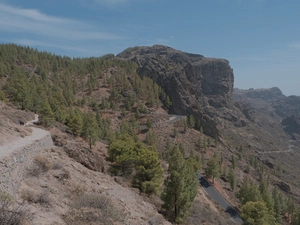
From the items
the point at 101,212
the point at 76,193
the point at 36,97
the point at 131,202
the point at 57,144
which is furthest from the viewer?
the point at 36,97

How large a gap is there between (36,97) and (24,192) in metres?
58.1

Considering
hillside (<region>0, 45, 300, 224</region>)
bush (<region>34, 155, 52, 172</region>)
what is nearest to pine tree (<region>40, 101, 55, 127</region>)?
hillside (<region>0, 45, 300, 224</region>)

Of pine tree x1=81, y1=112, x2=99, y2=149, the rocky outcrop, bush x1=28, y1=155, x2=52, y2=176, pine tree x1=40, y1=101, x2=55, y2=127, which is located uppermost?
the rocky outcrop

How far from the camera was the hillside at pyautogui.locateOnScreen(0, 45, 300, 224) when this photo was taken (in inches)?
793

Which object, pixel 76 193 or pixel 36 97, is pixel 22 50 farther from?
pixel 76 193

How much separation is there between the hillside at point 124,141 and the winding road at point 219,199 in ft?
9.61

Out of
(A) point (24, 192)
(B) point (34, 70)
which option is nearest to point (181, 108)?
(B) point (34, 70)

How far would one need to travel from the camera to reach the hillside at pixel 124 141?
66.1ft

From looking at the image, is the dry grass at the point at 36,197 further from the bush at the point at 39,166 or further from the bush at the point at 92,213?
the bush at the point at 39,166

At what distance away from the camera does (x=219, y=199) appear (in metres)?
60.0

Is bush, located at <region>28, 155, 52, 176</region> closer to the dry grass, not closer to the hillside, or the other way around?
the hillside

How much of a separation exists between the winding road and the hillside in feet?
9.61

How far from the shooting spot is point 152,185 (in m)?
31.8

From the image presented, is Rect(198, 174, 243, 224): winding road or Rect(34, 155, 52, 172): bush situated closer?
Rect(34, 155, 52, 172): bush
